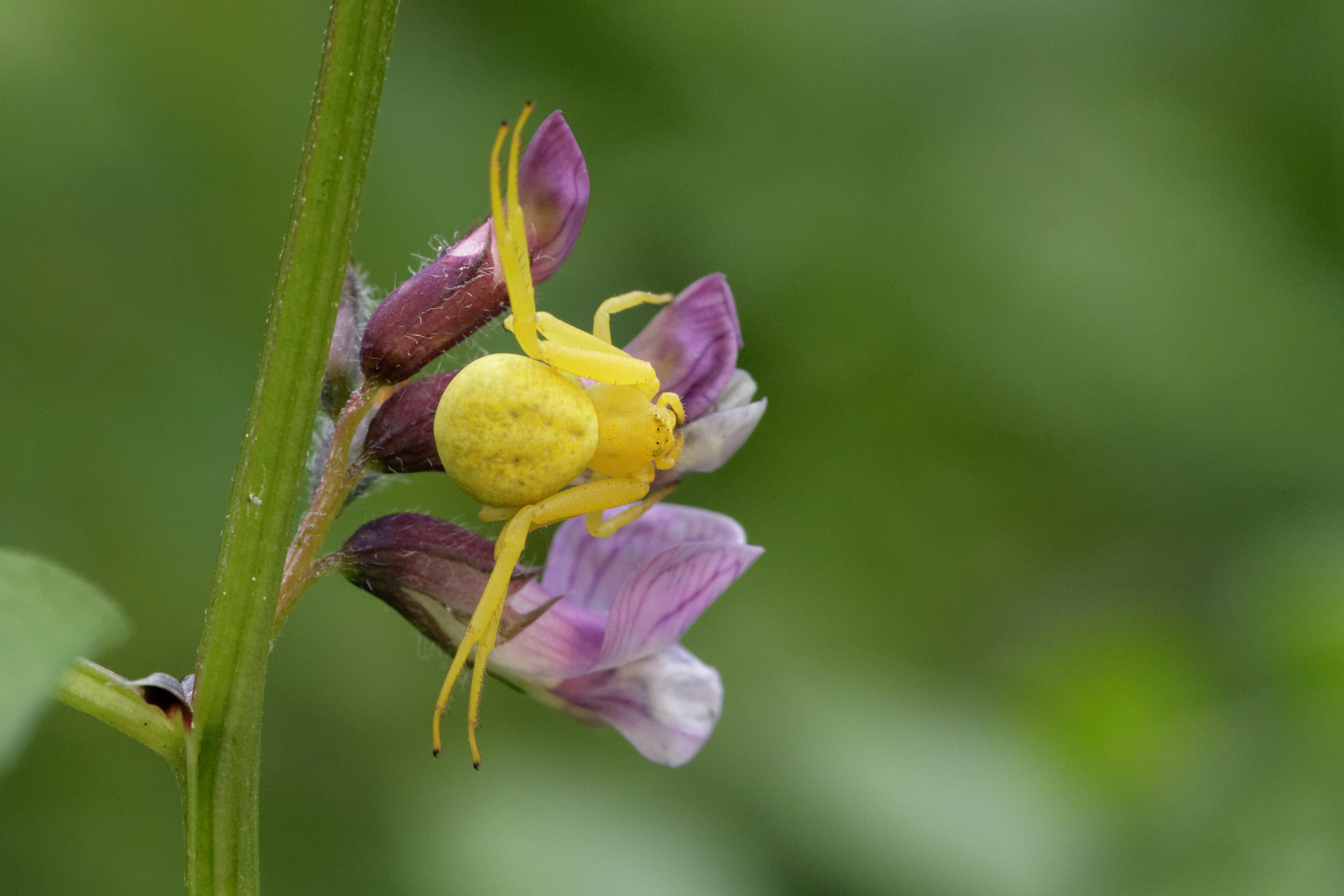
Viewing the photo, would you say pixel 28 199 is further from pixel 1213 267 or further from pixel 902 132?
pixel 1213 267

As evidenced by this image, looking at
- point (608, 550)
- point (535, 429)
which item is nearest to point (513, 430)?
point (535, 429)

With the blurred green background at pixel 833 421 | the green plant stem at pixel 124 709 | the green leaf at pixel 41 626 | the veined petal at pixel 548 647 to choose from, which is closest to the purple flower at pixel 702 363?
the veined petal at pixel 548 647

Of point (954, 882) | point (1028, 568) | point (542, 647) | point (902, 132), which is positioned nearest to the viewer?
point (542, 647)

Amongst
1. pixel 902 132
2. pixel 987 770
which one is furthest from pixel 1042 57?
pixel 987 770

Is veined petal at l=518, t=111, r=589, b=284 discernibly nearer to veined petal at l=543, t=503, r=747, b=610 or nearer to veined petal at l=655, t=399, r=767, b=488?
veined petal at l=655, t=399, r=767, b=488

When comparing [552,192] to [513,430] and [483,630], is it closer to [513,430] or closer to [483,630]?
[513,430]

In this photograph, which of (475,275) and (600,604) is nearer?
(475,275)
